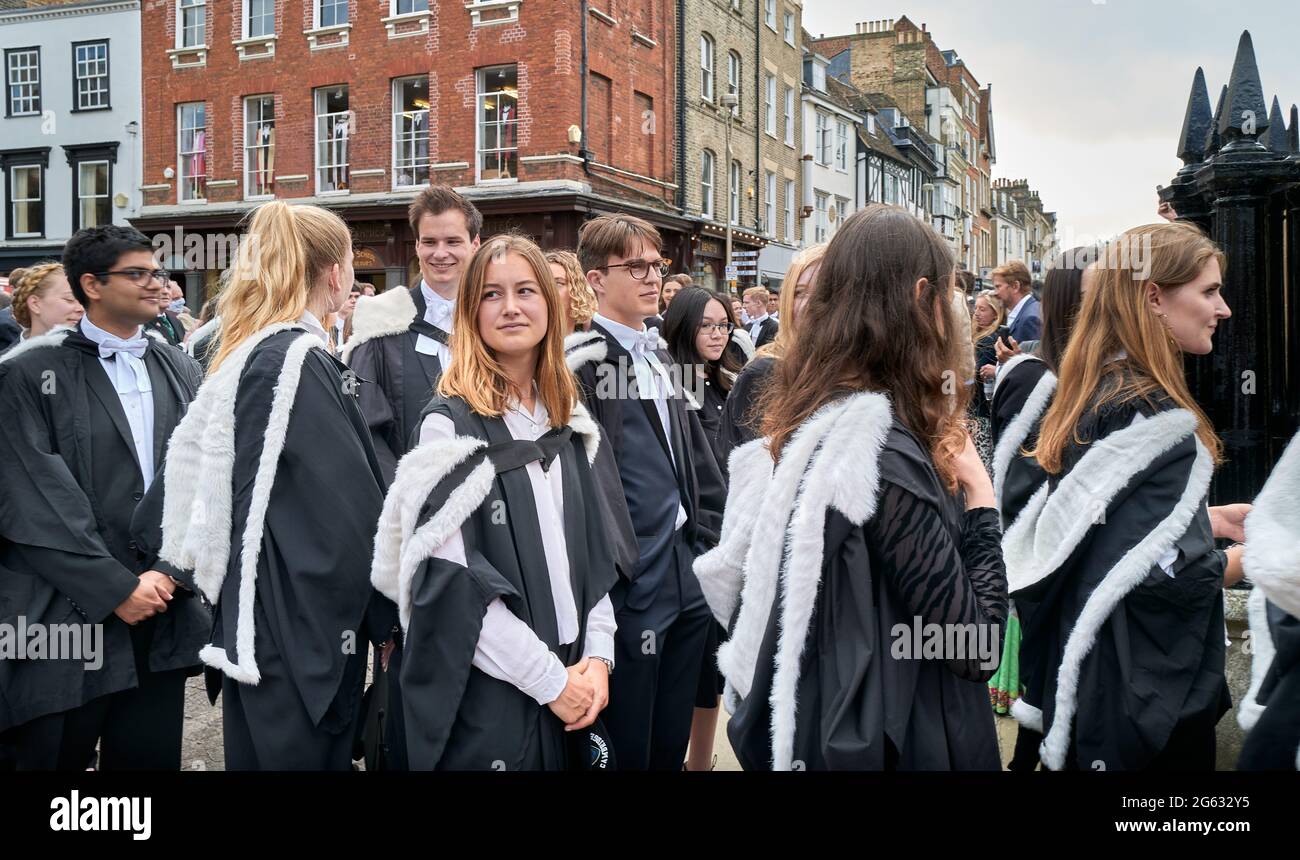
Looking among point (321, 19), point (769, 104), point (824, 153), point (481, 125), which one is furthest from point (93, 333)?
point (824, 153)

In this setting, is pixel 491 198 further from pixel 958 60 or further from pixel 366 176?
pixel 958 60

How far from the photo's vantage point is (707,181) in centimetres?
2755

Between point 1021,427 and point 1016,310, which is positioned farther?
point 1016,310

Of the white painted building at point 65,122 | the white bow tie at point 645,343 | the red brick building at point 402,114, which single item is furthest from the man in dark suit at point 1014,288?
the white painted building at point 65,122

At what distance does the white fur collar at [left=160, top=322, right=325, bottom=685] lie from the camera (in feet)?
9.82

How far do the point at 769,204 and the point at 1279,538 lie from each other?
2996 cm

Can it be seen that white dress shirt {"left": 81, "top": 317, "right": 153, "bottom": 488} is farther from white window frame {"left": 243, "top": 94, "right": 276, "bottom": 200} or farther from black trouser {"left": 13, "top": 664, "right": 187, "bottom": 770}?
white window frame {"left": 243, "top": 94, "right": 276, "bottom": 200}

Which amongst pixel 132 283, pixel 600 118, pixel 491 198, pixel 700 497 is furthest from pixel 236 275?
pixel 600 118

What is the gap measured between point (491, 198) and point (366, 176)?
3496mm

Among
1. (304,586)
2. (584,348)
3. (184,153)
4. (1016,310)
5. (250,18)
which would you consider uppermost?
(250,18)

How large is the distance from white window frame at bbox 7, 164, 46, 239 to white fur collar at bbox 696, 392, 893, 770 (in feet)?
99.4

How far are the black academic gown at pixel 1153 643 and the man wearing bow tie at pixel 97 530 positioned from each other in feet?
9.72

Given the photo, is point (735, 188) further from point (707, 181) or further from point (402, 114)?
point (402, 114)

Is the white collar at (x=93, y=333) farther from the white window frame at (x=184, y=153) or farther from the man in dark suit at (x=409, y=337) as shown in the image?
the white window frame at (x=184, y=153)
